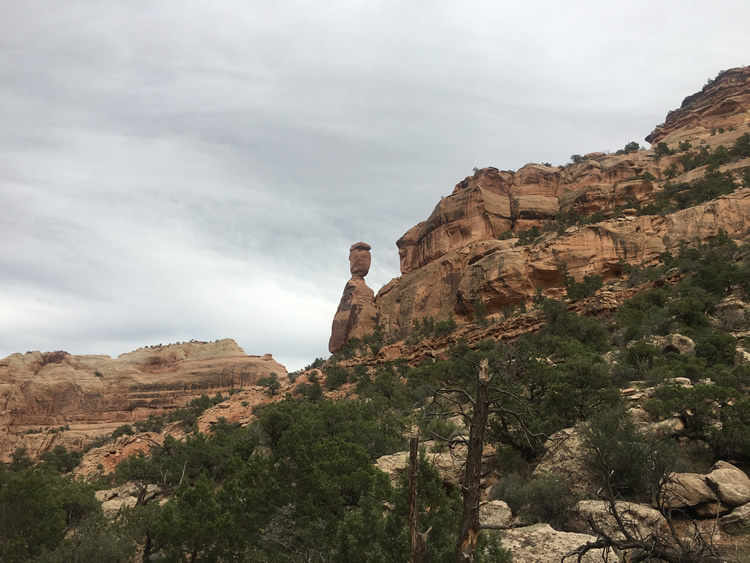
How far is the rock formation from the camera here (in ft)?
218

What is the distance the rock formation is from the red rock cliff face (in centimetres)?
242

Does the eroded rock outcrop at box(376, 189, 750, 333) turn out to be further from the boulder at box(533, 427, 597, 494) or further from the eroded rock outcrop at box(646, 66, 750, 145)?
the boulder at box(533, 427, 597, 494)

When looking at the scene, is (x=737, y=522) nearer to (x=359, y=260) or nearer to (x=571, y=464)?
(x=571, y=464)

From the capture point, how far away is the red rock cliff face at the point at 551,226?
150 feet

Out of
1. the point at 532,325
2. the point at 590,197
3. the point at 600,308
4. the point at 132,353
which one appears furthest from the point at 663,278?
the point at 132,353

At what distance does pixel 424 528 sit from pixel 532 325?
3226 cm

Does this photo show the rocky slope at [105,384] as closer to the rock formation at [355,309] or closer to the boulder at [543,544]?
the rock formation at [355,309]

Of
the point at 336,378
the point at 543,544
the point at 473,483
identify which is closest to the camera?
the point at 473,483

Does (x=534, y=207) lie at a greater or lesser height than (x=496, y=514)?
greater

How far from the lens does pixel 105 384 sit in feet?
246

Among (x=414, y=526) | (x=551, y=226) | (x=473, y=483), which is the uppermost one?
(x=551, y=226)

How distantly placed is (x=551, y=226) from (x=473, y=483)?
54.1 m

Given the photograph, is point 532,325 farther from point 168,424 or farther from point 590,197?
point 168,424

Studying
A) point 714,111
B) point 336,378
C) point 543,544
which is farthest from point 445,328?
point 714,111
